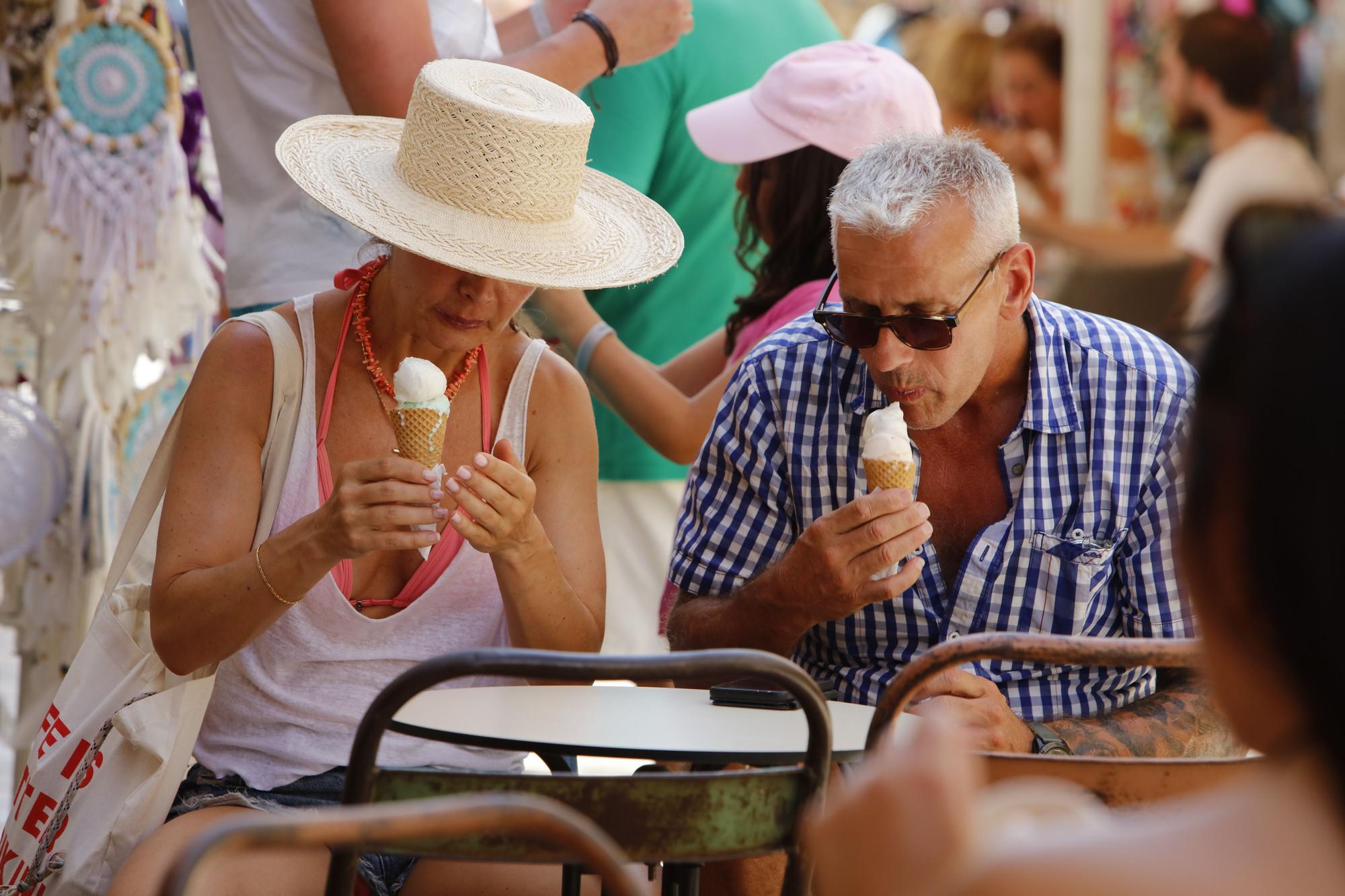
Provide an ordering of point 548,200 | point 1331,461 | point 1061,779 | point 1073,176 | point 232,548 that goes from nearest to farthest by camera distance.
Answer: point 1331,461 < point 1061,779 < point 232,548 < point 548,200 < point 1073,176

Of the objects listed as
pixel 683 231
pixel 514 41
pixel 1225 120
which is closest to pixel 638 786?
pixel 514 41

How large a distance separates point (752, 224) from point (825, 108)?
0.39 m

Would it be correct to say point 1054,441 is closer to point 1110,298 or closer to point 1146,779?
point 1146,779

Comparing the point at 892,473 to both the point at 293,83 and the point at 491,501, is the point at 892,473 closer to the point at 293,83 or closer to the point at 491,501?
the point at 491,501

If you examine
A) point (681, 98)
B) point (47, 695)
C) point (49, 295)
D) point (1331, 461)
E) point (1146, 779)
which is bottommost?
point (47, 695)

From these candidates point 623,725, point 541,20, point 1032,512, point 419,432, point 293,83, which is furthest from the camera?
point 541,20

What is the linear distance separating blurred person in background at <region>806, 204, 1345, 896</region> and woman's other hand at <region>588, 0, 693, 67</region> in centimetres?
258

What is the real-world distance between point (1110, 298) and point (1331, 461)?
5455 millimetres

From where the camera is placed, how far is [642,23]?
3357mm

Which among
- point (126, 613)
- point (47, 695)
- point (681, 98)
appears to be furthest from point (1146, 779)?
point (47, 695)

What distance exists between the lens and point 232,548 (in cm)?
246

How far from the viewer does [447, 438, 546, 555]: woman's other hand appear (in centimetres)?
229

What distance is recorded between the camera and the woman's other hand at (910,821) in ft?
3.05

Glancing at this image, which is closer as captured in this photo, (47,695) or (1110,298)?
(47,695)
